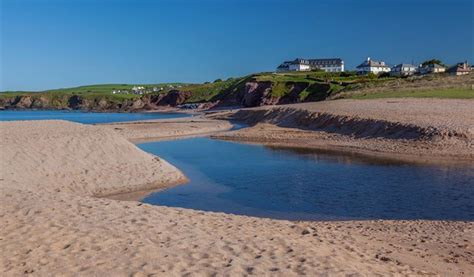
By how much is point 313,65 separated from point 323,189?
153 meters

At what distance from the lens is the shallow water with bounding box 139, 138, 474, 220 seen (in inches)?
558

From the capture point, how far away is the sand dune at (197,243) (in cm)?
737

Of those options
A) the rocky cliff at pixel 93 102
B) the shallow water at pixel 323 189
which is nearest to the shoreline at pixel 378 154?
the shallow water at pixel 323 189

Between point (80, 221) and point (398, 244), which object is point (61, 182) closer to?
point (80, 221)

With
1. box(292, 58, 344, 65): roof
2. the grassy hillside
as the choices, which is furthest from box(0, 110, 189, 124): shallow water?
box(292, 58, 344, 65): roof

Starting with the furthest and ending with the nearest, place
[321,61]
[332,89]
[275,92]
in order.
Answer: [321,61] → [275,92] → [332,89]

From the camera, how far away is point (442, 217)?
1308 centimetres

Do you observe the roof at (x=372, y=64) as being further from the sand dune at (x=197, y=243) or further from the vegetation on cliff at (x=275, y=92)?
the sand dune at (x=197, y=243)

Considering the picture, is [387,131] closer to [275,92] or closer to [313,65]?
[275,92]

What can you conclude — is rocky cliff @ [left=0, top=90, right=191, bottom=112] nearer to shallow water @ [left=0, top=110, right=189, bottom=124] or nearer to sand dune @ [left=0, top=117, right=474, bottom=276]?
shallow water @ [left=0, top=110, right=189, bottom=124]

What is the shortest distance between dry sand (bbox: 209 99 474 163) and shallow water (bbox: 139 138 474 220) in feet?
9.65

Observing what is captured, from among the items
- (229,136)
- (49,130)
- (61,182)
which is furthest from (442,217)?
(229,136)

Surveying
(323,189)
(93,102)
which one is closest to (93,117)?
(93,102)

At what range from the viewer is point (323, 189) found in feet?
57.4
